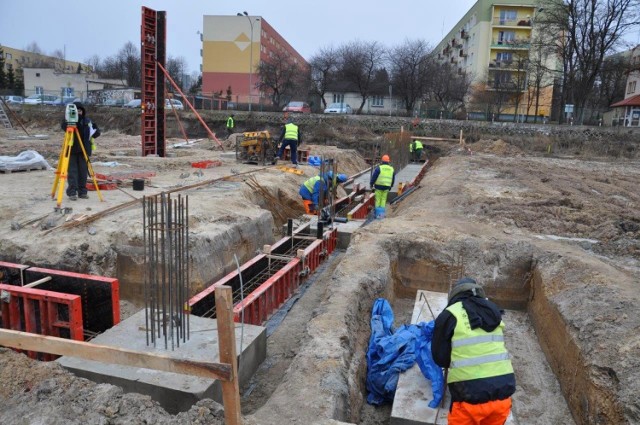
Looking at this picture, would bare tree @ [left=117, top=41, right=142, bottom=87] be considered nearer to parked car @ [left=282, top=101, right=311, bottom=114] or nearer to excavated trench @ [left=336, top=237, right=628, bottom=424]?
parked car @ [left=282, top=101, right=311, bottom=114]

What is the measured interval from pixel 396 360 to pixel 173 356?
2439 mm

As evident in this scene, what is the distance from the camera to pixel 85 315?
580 centimetres

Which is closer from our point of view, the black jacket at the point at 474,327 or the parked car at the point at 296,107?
the black jacket at the point at 474,327

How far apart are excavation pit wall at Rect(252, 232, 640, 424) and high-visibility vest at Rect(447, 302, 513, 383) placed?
1.16m

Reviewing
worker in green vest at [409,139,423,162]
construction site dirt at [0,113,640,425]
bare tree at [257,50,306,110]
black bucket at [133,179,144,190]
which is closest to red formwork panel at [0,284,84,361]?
construction site dirt at [0,113,640,425]

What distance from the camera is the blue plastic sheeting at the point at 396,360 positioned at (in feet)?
16.5

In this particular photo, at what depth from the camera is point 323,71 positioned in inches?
1778

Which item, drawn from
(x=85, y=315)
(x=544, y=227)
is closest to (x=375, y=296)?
(x=85, y=315)

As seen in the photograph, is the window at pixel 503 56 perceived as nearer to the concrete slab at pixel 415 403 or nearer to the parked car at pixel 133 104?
the parked car at pixel 133 104

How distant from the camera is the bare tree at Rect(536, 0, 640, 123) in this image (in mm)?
33875

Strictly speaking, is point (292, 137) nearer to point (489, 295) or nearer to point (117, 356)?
point (489, 295)

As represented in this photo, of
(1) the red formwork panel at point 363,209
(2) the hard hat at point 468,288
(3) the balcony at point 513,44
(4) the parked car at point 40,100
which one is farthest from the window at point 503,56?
(2) the hard hat at point 468,288

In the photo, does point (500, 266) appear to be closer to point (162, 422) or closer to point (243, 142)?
point (162, 422)

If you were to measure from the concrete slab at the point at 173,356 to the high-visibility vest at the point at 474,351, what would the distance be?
1992 mm
